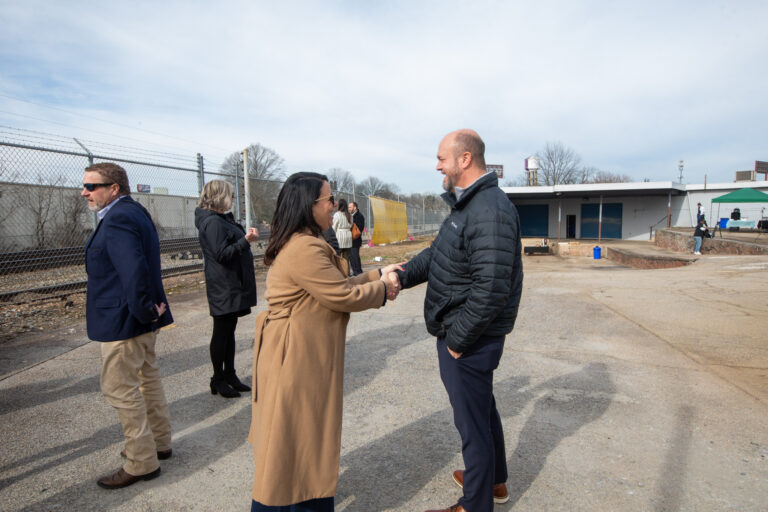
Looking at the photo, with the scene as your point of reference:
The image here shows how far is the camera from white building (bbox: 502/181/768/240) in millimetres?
28328

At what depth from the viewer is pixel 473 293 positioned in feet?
6.48

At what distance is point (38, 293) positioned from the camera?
281 inches

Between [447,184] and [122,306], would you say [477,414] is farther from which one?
[122,306]

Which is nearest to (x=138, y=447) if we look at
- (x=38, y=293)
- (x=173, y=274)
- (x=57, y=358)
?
(x=57, y=358)

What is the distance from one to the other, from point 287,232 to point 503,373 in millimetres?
3122

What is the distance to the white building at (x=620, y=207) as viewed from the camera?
2833 centimetres

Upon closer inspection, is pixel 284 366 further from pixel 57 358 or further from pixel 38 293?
pixel 38 293

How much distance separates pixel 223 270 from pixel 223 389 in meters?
1.05

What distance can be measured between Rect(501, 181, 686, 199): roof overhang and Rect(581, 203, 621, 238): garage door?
1.22m

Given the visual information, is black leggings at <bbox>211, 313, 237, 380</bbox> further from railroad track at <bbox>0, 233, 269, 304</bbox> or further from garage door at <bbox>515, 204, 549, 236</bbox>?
garage door at <bbox>515, 204, 549, 236</bbox>

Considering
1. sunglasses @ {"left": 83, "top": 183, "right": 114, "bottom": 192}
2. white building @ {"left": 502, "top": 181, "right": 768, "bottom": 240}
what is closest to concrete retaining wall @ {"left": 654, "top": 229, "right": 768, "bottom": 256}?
white building @ {"left": 502, "top": 181, "right": 768, "bottom": 240}

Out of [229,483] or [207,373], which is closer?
[229,483]

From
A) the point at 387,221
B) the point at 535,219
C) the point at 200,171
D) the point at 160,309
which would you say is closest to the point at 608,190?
the point at 535,219

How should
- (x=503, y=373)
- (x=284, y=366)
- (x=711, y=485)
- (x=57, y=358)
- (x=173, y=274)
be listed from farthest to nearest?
1. (x=173, y=274)
2. (x=57, y=358)
3. (x=503, y=373)
4. (x=711, y=485)
5. (x=284, y=366)
